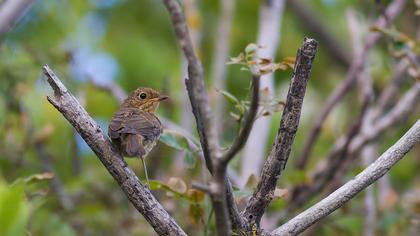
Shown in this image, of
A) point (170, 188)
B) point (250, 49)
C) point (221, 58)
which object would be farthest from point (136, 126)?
point (221, 58)

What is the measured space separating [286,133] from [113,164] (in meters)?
0.58

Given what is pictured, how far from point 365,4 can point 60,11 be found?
91.5 inches

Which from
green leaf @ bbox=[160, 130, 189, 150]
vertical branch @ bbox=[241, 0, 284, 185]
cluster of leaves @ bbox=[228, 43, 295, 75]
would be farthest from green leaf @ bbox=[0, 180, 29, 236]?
vertical branch @ bbox=[241, 0, 284, 185]

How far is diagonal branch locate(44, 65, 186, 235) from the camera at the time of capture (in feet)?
8.89

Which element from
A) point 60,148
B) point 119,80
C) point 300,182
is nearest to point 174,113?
point 119,80

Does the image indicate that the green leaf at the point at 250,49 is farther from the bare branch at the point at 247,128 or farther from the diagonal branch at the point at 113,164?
the bare branch at the point at 247,128

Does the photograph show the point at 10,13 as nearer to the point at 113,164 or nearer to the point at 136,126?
the point at 113,164

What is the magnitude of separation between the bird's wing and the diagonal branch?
705mm

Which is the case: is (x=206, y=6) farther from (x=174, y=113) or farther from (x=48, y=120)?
(x=48, y=120)

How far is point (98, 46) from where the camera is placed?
7.20m

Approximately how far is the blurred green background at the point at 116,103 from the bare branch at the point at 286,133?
34 cm

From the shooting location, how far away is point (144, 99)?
15.0 feet

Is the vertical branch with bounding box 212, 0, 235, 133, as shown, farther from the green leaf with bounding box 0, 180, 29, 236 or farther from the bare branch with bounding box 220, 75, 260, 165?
the bare branch with bounding box 220, 75, 260, 165

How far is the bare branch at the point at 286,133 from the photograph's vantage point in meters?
2.55
